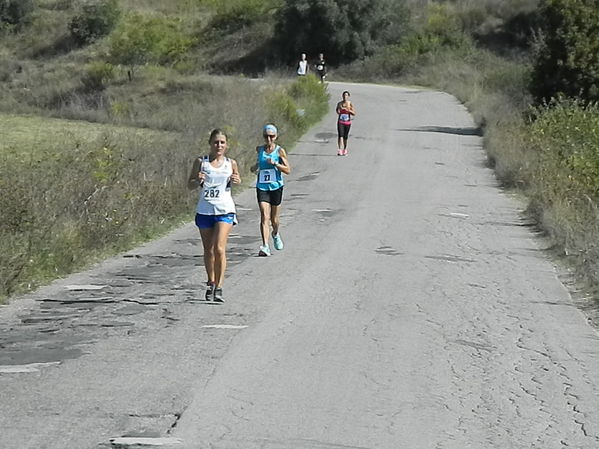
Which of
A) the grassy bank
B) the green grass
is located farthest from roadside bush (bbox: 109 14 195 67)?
the grassy bank

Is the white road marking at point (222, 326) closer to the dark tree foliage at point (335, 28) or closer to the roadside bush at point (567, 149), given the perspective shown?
the roadside bush at point (567, 149)

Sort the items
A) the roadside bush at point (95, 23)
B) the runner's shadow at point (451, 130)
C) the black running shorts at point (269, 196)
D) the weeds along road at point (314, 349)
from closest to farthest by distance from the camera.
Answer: the weeds along road at point (314, 349) < the black running shorts at point (269, 196) < the runner's shadow at point (451, 130) < the roadside bush at point (95, 23)

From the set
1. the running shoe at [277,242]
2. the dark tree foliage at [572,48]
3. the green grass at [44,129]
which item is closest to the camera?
the running shoe at [277,242]

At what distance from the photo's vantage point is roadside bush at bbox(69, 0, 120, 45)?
75500 mm

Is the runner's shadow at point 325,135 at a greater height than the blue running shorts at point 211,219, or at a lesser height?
lesser

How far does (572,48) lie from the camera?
106 feet

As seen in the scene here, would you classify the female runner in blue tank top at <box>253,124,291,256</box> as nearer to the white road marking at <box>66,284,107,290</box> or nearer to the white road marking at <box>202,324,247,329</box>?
the white road marking at <box>66,284,107,290</box>

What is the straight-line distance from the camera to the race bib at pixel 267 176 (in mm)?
14852

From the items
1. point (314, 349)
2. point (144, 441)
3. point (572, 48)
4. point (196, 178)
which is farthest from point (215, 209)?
point (572, 48)

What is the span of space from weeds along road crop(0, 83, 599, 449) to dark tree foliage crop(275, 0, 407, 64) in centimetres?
4869

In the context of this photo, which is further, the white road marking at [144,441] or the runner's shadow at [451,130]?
the runner's shadow at [451,130]

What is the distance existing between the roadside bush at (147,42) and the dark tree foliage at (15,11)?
379 inches

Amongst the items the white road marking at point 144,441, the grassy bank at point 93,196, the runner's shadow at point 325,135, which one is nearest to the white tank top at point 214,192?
the grassy bank at point 93,196

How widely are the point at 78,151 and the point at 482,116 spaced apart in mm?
23066
